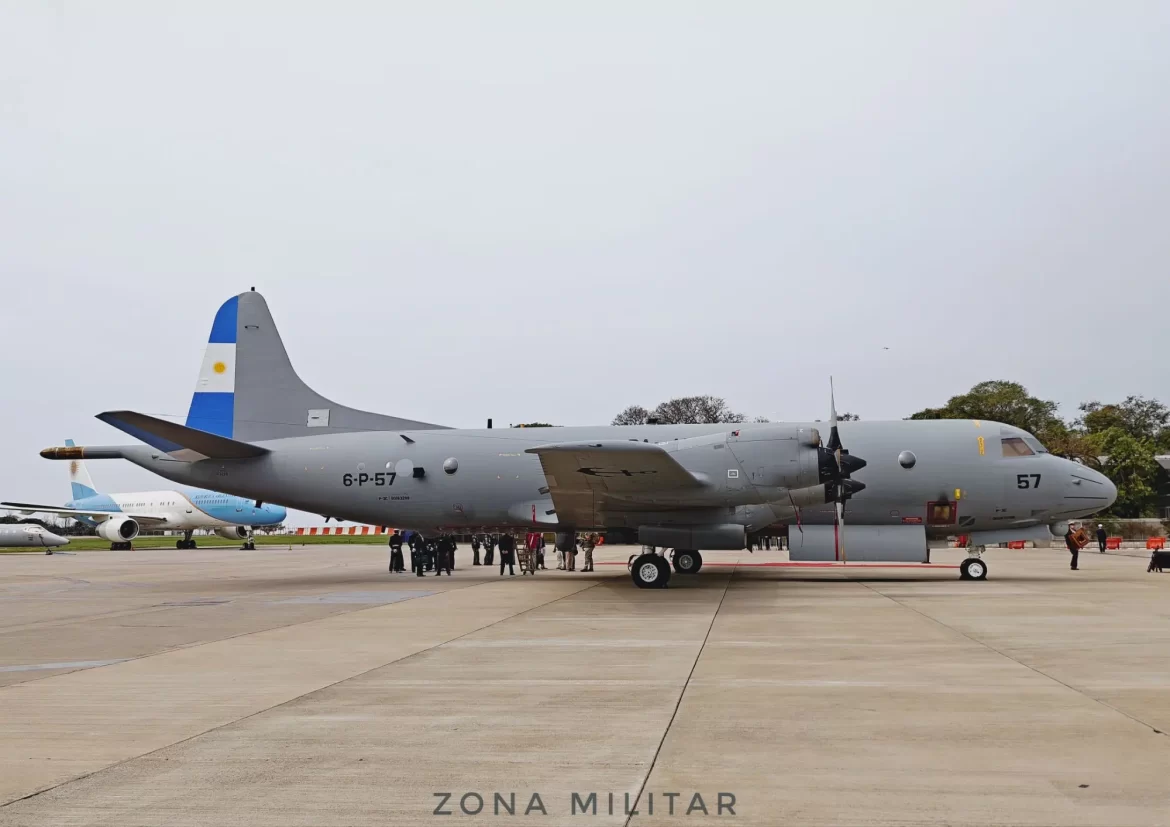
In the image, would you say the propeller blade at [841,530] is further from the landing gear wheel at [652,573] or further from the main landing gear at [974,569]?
the landing gear wheel at [652,573]

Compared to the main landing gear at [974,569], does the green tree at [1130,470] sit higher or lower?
higher

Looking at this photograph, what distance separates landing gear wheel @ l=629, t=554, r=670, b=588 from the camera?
1981cm

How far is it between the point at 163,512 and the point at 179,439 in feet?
133

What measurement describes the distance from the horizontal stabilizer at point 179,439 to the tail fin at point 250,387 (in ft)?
4.37

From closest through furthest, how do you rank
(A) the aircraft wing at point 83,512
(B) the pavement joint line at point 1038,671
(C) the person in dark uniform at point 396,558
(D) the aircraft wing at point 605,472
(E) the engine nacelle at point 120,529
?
(B) the pavement joint line at point 1038,671, (D) the aircraft wing at point 605,472, (C) the person in dark uniform at point 396,558, (E) the engine nacelle at point 120,529, (A) the aircraft wing at point 83,512

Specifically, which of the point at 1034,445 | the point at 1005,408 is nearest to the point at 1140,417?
the point at 1005,408

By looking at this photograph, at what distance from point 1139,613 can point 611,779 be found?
41.9 ft

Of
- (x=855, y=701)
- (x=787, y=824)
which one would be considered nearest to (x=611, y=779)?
(x=787, y=824)

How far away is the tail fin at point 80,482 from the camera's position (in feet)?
218

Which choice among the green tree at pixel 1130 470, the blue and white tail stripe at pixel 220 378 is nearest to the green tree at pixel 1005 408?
the green tree at pixel 1130 470

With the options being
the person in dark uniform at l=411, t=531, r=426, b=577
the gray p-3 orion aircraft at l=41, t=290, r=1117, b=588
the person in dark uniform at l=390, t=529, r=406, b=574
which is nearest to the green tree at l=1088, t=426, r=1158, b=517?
the gray p-3 orion aircraft at l=41, t=290, r=1117, b=588

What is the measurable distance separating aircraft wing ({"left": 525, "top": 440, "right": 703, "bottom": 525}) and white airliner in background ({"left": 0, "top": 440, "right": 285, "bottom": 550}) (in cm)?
3639

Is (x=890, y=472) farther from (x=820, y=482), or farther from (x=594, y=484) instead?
(x=594, y=484)

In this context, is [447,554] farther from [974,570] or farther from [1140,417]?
[1140,417]
